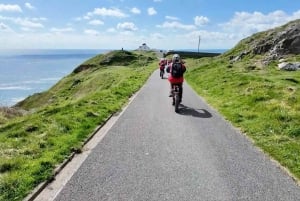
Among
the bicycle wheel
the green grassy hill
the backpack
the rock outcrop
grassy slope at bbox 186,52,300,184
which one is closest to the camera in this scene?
the green grassy hill

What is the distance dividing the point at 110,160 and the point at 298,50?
1289 inches

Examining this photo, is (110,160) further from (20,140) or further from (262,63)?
(262,63)

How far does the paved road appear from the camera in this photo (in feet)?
20.7

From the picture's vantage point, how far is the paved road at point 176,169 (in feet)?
20.7

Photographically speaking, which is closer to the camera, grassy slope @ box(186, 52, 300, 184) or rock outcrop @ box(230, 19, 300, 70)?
grassy slope @ box(186, 52, 300, 184)

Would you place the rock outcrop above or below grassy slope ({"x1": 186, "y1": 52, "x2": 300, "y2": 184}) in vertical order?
above

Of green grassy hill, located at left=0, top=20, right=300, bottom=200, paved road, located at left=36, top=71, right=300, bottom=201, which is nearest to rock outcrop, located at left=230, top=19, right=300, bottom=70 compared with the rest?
green grassy hill, located at left=0, top=20, right=300, bottom=200

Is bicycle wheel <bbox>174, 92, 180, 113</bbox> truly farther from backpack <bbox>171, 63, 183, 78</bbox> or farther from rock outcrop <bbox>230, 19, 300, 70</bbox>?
rock outcrop <bbox>230, 19, 300, 70</bbox>

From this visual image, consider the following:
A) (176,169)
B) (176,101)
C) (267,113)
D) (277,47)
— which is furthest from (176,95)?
(277,47)

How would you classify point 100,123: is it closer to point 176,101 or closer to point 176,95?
point 176,101

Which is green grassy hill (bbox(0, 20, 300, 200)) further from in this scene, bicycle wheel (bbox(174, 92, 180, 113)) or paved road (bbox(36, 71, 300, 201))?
bicycle wheel (bbox(174, 92, 180, 113))

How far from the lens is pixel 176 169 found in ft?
24.8

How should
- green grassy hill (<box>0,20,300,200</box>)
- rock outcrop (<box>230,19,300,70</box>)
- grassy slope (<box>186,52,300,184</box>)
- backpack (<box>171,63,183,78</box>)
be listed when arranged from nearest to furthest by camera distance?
green grassy hill (<box>0,20,300,200</box>) < grassy slope (<box>186,52,300,184</box>) < backpack (<box>171,63,183,78</box>) < rock outcrop (<box>230,19,300,70</box>)

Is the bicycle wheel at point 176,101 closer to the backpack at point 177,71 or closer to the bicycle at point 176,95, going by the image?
the bicycle at point 176,95
